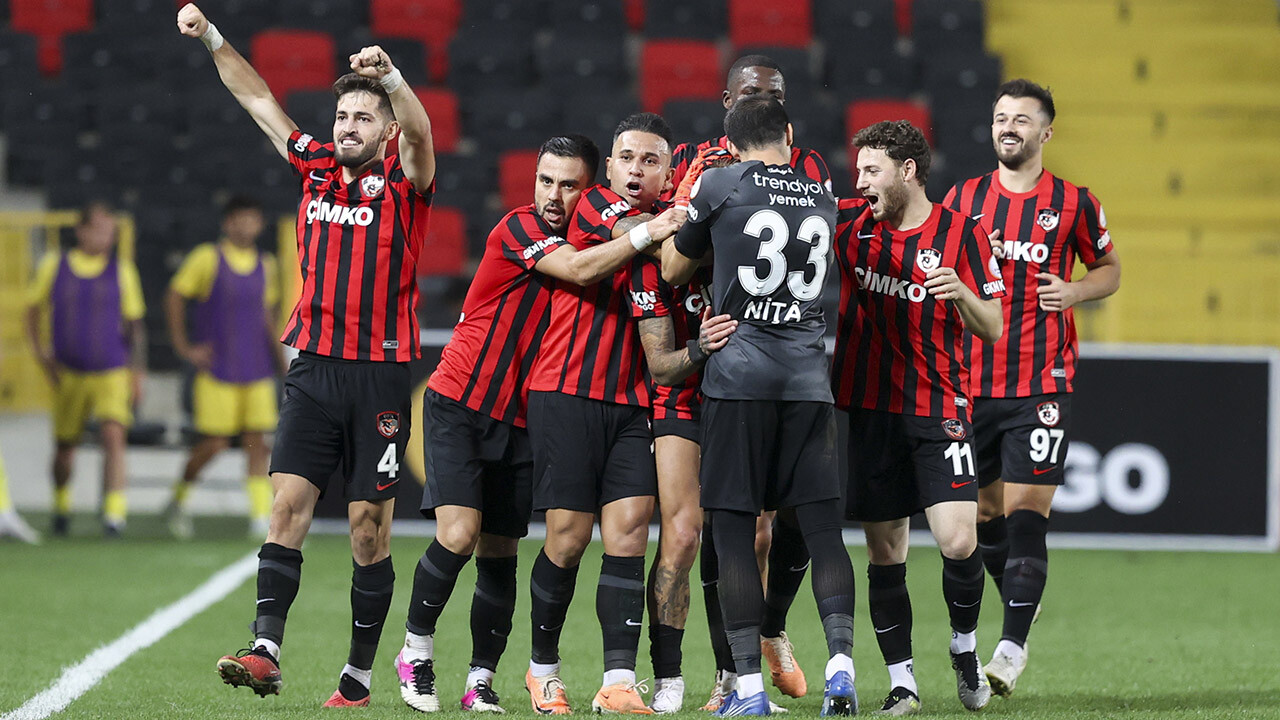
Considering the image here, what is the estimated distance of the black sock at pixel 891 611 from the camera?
511 cm

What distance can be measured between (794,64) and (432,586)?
11735mm

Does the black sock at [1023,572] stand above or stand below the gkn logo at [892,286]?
below

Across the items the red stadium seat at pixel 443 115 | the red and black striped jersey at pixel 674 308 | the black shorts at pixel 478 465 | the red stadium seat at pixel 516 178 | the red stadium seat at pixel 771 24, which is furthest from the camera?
the red stadium seat at pixel 771 24

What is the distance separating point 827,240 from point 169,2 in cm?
1395

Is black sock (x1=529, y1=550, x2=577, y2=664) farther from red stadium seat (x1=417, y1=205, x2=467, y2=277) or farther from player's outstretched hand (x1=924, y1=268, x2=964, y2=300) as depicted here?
red stadium seat (x1=417, y1=205, x2=467, y2=277)

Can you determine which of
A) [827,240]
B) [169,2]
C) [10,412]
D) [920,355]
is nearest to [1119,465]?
[920,355]

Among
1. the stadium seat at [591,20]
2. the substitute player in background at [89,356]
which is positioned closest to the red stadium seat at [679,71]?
the stadium seat at [591,20]

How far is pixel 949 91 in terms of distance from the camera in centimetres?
1628

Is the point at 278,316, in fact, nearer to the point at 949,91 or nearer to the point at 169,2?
the point at 169,2

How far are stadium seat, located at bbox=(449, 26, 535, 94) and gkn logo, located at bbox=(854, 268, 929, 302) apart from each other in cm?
1174

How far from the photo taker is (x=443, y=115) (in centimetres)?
1591

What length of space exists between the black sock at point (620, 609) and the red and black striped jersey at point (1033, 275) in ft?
5.93

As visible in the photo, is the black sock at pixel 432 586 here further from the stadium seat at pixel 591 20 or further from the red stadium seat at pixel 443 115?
the stadium seat at pixel 591 20

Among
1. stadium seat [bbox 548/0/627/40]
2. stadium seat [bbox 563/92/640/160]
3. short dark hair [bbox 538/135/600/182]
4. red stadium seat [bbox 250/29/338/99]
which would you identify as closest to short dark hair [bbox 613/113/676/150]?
short dark hair [bbox 538/135/600/182]
